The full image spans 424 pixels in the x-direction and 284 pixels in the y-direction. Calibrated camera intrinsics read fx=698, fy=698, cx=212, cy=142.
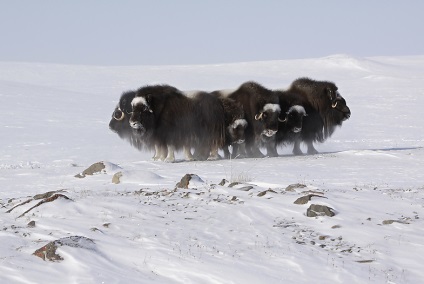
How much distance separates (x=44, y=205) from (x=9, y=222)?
54cm

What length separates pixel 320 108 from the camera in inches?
655

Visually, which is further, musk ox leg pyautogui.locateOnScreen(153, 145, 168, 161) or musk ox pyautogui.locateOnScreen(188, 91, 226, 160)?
musk ox pyautogui.locateOnScreen(188, 91, 226, 160)

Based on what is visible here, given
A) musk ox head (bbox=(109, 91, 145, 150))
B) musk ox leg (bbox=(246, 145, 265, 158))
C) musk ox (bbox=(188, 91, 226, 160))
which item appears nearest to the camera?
musk ox (bbox=(188, 91, 226, 160))

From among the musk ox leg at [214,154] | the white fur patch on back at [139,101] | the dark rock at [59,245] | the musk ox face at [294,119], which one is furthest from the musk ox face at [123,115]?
the dark rock at [59,245]

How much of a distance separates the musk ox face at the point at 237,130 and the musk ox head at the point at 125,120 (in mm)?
1958

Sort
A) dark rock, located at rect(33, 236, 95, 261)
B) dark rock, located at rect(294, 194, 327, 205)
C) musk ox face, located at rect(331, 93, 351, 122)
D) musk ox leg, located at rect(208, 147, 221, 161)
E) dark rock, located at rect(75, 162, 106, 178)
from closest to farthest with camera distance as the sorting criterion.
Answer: dark rock, located at rect(33, 236, 95, 261)
dark rock, located at rect(294, 194, 327, 205)
dark rock, located at rect(75, 162, 106, 178)
musk ox leg, located at rect(208, 147, 221, 161)
musk ox face, located at rect(331, 93, 351, 122)

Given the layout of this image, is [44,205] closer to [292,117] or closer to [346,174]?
[346,174]

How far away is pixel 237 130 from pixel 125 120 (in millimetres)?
2522

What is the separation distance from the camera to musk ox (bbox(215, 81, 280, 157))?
15.3 meters

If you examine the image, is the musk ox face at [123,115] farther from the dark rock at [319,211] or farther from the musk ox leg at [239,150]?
the dark rock at [319,211]

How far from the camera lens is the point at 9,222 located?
6227 mm

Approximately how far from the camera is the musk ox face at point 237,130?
1524 cm

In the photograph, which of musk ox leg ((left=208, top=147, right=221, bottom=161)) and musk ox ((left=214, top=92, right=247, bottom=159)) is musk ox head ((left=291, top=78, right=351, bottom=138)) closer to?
musk ox ((left=214, top=92, right=247, bottom=159))

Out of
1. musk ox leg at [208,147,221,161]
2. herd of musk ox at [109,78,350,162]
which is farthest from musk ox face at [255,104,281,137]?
musk ox leg at [208,147,221,161]
